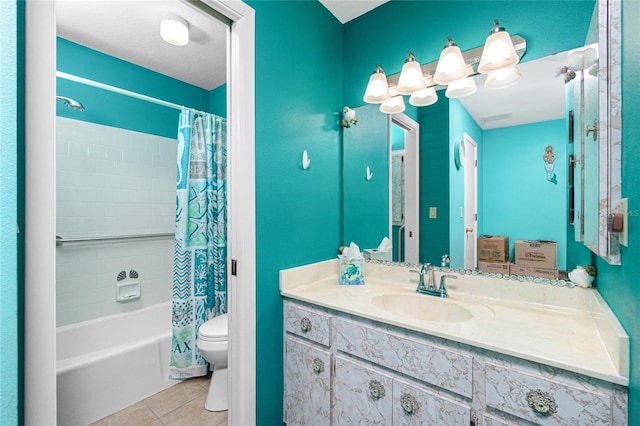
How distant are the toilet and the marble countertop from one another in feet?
2.20

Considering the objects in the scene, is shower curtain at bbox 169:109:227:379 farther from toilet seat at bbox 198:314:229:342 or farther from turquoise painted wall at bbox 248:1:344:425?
turquoise painted wall at bbox 248:1:344:425

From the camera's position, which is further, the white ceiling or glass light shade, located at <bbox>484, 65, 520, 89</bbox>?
the white ceiling

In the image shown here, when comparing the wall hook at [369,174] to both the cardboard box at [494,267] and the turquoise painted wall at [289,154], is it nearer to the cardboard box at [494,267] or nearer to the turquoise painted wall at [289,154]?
the turquoise painted wall at [289,154]

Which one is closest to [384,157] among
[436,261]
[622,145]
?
[436,261]

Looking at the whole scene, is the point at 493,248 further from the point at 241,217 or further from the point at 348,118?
the point at 241,217

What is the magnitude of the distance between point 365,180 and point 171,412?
6.44ft

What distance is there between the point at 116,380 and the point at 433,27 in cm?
290

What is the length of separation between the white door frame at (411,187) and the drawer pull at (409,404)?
2.43 feet

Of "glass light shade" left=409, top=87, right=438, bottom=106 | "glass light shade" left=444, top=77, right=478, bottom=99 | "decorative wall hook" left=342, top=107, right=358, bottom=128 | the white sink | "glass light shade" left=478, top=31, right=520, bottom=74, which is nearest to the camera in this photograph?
"glass light shade" left=478, top=31, right=520, bottom=74

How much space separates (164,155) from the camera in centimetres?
Result: 266

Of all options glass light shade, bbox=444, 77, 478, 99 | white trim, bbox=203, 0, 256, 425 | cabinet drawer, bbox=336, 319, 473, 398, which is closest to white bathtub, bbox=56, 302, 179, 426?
white trim, bbox=203, 0, 256, 425

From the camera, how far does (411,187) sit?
169cm

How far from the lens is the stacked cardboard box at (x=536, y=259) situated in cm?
126

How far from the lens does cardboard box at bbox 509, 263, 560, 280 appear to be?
1.25m
